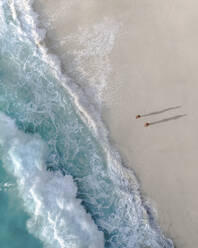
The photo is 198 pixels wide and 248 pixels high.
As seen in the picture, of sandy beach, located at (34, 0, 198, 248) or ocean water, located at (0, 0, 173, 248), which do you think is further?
sandy beach, located at (34, 0, 198, 248)

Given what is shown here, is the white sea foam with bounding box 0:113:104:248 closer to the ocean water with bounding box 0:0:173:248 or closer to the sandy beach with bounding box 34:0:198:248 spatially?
the ocean water with bounding box 0:0:173:248

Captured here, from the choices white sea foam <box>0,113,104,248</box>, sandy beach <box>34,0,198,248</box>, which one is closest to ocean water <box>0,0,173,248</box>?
white sea foam <box>0,113,104,248</box>

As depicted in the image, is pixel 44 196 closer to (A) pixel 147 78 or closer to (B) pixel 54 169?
(B) pixel 54 169

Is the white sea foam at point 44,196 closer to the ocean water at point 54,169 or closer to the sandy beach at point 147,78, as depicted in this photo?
the ocean water at point 54,169

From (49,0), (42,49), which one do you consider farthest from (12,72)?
(49,0)

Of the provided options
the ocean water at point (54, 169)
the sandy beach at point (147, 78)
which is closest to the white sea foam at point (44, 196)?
the ocean water at point (54, 169)

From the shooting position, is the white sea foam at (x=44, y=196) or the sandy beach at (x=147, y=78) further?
the sandy beach at (x=147, y=78)
